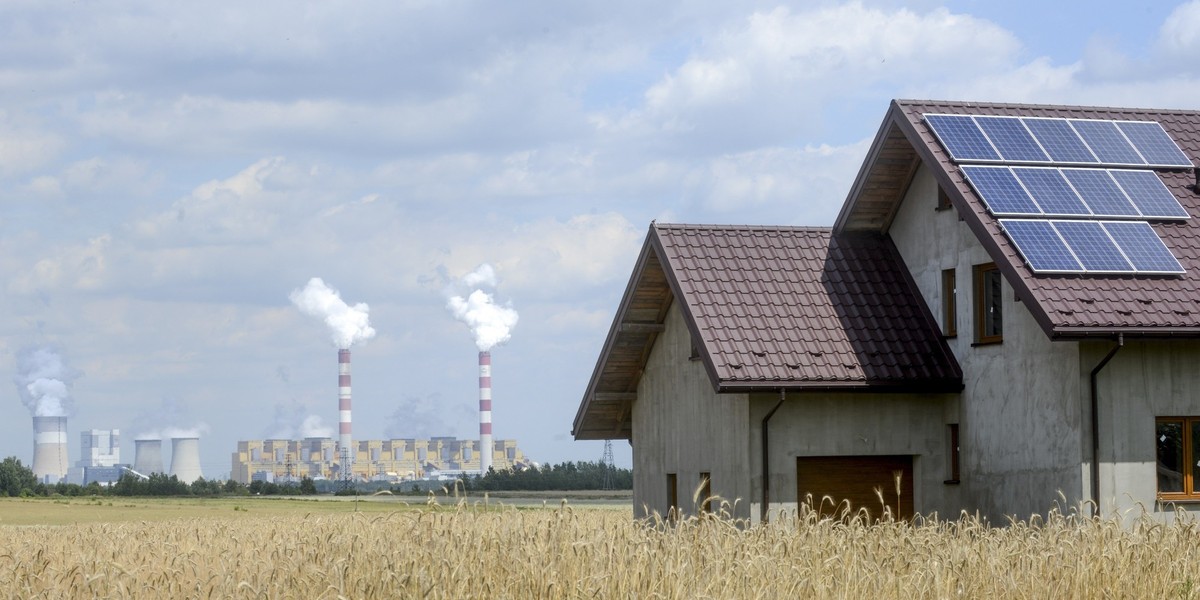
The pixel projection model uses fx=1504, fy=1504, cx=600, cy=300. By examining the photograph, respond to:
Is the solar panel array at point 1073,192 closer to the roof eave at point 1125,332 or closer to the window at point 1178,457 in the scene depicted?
the roof eave at point 1125,332

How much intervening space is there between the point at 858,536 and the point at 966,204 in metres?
12.1

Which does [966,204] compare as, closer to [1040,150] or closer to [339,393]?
[1040,150]

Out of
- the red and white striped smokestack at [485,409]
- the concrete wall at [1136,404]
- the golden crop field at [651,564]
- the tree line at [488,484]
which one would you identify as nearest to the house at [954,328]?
the concrete wall at [1136,404]

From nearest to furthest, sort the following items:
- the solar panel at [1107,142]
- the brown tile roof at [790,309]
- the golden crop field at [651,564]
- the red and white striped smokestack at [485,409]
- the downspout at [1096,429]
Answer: the golden crop field at [651,564]
the downspout at [1096,429]
the brown tile roof at [790,309]
the solar panel at [1107,142]
the red and white striped smokestack at [485,409]

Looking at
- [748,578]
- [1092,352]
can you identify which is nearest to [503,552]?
[748,578]

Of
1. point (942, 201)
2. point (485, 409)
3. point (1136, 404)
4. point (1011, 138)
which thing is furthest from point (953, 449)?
point (485, 409)

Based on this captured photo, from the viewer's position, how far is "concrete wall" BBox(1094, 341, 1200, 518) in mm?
22625

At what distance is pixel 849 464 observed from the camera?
25859 mm

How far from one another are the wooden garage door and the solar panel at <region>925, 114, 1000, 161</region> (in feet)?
17.5

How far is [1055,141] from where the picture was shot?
26500mm

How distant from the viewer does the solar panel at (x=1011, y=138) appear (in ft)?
84.5

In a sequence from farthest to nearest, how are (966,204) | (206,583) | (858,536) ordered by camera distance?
1. (966,204)
2. (858,536)
3. (206,583)

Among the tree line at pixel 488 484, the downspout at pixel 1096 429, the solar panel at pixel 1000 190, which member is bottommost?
the tree line at pixel 488 484

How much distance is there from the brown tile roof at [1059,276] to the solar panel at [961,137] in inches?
6.7
